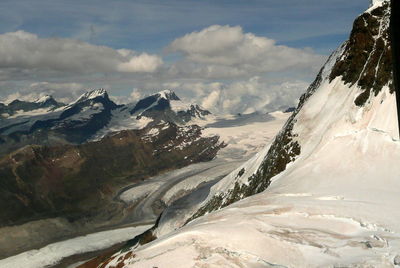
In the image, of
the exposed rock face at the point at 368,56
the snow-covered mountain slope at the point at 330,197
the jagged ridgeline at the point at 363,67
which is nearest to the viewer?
the snow-covered mountain slope at the point at 330,197

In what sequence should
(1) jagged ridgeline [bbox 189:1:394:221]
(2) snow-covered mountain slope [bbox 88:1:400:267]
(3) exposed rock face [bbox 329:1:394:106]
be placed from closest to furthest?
1. (2) snow-covered mountain slope [bbox 88:1:400:267]
2. (3) exposed rock face [bbox 329:1:394:106]
3. (1) jagged ridgeline [bbox 189:1:394:221]

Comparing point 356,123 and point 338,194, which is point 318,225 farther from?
point 356,123

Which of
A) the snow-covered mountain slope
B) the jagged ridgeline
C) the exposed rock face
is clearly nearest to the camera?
the snow-covered mountain slope

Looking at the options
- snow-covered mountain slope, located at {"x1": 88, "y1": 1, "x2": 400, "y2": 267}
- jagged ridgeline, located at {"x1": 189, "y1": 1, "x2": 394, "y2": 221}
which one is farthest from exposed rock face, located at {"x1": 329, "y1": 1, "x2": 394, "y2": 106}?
snow-covered mountain slope, located at {"x1": 88, "y1": 1, "x2": 400, "y2": 267}

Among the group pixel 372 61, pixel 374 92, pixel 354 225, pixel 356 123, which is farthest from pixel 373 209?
pixel 372 61

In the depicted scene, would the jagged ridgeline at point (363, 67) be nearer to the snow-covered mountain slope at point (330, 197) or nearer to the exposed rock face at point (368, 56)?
the exposed rock face at point (368, 56)

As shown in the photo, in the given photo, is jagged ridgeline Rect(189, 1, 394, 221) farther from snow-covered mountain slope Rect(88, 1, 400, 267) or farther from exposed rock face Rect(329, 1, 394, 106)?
snow-covered mountain slope Rect(88, 1, 400, 267)

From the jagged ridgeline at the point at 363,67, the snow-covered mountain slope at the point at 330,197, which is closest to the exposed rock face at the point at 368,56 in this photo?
the jagged ridgeline at the point at 363,67

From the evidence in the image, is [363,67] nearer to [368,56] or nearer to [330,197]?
[368,56]

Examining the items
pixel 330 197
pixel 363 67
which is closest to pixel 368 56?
pixel 363 67

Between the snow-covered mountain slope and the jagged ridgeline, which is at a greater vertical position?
the jagged ridgeline
